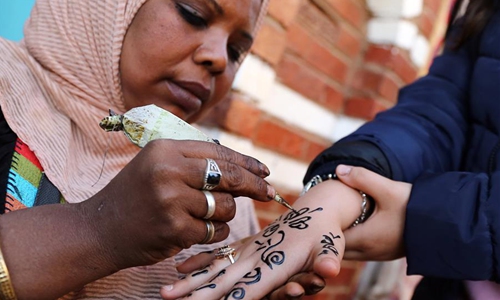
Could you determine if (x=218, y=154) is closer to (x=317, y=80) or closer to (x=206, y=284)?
(x=206, y=284)

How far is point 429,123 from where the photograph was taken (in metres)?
1.16

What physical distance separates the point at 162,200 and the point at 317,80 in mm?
1544

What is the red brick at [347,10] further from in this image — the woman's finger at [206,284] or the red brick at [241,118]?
the woman's finger at [206,284]

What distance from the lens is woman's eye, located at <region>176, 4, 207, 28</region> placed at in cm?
121

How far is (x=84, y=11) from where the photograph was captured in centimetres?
125

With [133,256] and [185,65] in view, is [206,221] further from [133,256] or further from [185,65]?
[185,65]

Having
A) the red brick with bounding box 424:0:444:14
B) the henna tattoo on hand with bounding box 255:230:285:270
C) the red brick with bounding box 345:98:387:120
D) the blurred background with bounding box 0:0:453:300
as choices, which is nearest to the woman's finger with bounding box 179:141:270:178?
the henna tattoo on hand with bounding box 255:230:285:270

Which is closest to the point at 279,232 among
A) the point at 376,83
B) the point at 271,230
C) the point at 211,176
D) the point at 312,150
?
the point at 271,230

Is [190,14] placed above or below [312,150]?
above

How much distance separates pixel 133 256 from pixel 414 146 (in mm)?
620

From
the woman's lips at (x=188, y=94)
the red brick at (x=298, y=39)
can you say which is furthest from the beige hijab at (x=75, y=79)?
the red brick at (x=298, y=39)

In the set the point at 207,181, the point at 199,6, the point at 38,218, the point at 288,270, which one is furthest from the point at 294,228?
the point at 199,6

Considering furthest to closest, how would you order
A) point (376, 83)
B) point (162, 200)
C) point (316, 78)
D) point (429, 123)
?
point (376, 83) → point (316, 78) → point (429, 123) → point (162, 200)

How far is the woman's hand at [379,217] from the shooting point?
980 mm
